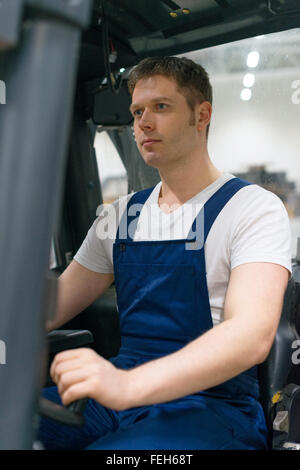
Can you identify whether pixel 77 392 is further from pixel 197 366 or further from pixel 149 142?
pixel 149 142

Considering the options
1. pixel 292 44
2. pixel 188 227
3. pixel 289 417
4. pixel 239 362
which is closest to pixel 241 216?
pixel 188 227

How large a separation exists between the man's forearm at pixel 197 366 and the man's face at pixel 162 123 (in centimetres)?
69

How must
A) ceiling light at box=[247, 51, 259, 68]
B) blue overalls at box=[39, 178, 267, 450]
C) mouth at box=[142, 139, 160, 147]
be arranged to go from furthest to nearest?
ceiling light at box=[247, 51, 259, 68] < mouth at box=[142, 139, 160, 147] < blue overalls at box=[39, 178, 267, 450]

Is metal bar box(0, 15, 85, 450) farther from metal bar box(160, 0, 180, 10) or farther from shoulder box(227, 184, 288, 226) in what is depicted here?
metal bar box(160, 0, 180, 10)

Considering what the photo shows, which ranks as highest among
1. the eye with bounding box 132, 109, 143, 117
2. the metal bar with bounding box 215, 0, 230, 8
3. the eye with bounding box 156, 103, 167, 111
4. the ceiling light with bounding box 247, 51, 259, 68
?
the ceiling light with bounding box 247, 51, 259, 68

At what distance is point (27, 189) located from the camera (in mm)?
735

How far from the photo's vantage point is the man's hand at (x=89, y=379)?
3.30 ft

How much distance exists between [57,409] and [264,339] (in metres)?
0.51

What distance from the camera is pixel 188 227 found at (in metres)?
1.65

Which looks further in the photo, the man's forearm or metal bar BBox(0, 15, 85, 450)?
the man's forearm

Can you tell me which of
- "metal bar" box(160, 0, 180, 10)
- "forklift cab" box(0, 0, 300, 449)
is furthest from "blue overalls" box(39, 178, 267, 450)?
"metal bar" box(160, 0, 180, 10)

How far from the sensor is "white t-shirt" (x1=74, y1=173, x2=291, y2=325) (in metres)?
1.43

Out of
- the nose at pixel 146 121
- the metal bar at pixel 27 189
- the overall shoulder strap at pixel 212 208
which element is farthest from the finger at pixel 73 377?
the nose at pixel 146 121

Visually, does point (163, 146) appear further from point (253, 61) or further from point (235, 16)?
point (253, 61)
